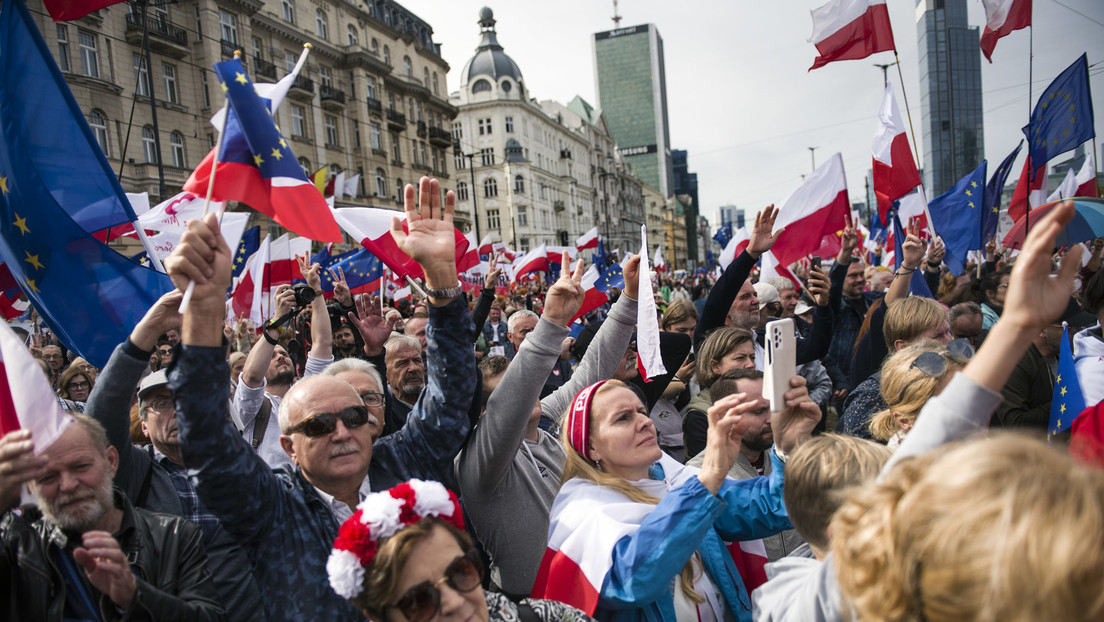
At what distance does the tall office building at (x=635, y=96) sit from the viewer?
144 meters

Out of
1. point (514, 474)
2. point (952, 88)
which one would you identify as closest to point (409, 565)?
point (514, 474)

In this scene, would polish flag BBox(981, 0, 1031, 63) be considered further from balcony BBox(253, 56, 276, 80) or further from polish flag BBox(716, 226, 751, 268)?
balcony BBox(253, 56, 276, 80)

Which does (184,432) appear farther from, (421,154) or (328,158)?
(421,154)

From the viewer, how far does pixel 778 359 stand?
6.91ft

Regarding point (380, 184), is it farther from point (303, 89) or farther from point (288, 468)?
point (288, 468)

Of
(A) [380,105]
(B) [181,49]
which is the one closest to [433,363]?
(B) [181,49]

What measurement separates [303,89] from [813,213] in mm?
31098

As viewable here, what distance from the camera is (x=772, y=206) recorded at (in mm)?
4461

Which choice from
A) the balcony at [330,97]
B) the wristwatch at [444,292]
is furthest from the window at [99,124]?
the wristwatch at [444,292]

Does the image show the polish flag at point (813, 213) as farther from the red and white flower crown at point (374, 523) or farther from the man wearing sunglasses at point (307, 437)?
the red and white flower crown at point (374, 523)

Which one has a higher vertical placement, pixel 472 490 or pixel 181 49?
pixel 181 49

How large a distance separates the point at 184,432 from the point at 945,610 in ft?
6.20

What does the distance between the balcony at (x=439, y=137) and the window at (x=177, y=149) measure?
2083cm

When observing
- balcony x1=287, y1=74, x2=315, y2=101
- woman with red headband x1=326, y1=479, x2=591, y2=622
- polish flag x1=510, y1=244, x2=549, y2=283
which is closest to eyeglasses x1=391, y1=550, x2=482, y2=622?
woman with red headband x1=326, y1=479, x2=591, y2=622
